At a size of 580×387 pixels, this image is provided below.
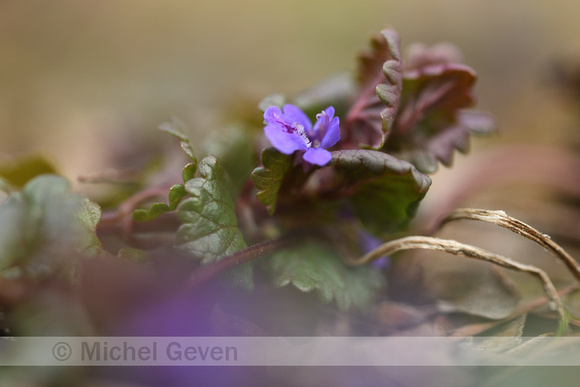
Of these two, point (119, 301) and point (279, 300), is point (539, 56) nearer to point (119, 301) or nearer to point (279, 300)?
point (279, 300)

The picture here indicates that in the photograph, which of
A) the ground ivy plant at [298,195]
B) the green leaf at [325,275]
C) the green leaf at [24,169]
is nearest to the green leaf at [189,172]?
the ground ivy plant at [298,195]

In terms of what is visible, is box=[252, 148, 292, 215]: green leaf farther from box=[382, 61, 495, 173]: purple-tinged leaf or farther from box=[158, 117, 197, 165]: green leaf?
box=[382, 61, 495, 173]: purple-tinged leaf

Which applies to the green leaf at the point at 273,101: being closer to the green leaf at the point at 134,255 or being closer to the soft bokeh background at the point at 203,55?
the green leaf at the point at 134,255

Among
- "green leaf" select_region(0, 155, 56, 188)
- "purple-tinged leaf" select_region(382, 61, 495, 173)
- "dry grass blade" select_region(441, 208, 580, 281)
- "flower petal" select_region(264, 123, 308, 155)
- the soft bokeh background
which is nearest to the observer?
"flower petal" select_region(264, 123, 308, 155)

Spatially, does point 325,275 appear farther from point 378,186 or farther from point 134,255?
point 134,255

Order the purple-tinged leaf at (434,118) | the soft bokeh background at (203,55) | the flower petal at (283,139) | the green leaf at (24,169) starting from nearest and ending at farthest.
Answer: the flower petal at (283,139) < the purple-tinged leaf at (434,118) < the green leaf at (24,169) < the soft bokeh background at (203,55)

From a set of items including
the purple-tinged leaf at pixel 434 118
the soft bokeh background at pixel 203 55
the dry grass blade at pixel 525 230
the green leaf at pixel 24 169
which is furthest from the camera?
the soft bokeh background at pixel 203 55

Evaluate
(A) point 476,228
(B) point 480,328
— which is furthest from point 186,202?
(A) point 476,228

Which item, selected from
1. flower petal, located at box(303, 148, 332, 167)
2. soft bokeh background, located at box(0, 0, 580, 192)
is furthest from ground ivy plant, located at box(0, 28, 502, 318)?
soft bokeh background, located at box(0, 0, 580, 192)
